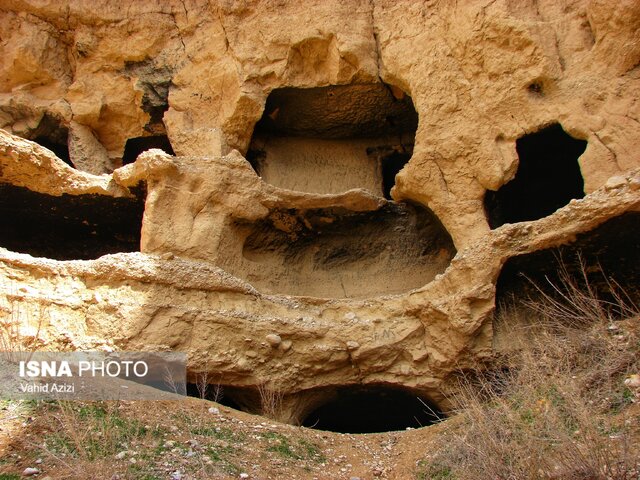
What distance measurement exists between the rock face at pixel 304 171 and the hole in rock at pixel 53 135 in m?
0.03

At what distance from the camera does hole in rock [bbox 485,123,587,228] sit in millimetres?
6910

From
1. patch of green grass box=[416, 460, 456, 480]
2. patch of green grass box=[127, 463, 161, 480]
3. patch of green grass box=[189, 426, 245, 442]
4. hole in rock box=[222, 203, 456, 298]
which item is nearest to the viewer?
patch of green grass box=[127, 463, 161, 480]

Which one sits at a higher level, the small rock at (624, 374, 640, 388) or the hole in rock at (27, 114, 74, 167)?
the hole in rock at (27, 114, 74, 167)

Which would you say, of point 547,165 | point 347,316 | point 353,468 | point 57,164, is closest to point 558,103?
point 547,165

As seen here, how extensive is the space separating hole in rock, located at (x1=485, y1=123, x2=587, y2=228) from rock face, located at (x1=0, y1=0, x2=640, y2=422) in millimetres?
33

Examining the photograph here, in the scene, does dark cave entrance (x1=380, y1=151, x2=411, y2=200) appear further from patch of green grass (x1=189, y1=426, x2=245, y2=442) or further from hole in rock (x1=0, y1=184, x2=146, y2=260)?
patch of green grass (x1=189, y1=426, x2=245, y2=442)

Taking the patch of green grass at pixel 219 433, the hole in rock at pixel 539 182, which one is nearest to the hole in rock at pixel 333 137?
Result: the hole in rock at pixel 539 182

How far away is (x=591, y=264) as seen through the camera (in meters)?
5.82

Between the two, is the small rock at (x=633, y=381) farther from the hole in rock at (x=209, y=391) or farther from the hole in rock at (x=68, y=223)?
the hole in rock at (x=68, y=223)

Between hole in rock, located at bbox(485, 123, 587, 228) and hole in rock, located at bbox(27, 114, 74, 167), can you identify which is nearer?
hole in rock, located at bbox(485, 123, 587, 228)

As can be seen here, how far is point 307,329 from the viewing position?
6.30 meters

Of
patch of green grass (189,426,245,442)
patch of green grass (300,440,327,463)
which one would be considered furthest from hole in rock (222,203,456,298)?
patch of green grass (189,426,245,442)

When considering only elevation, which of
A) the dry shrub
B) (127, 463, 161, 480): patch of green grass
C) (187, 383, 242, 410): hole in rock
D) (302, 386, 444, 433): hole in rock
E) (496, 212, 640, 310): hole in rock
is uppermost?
(496, 212, 640, 310): hole in rock

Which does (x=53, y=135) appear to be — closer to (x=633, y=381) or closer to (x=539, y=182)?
(x=539, y=182)
